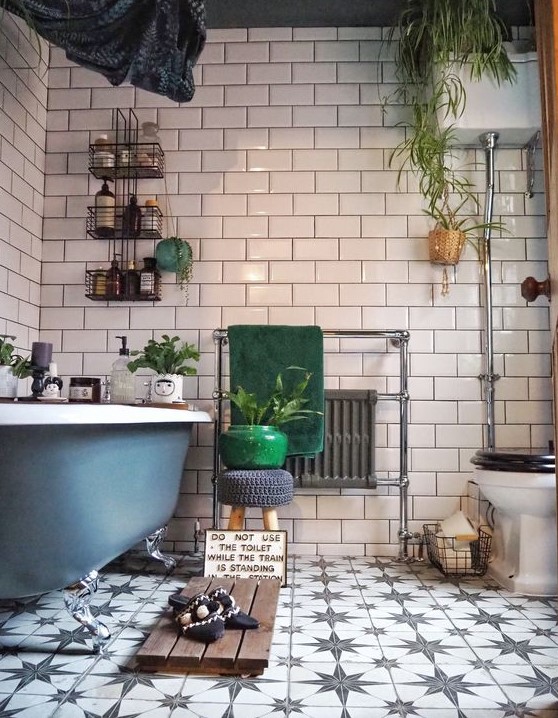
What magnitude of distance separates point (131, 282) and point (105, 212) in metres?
0.34

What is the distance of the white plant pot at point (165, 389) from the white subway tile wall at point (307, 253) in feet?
1.21

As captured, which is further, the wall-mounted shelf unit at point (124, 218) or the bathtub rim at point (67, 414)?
the wall-mounted shelf unit at point (124, 218)

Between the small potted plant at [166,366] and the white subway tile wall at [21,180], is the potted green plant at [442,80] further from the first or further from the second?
the white subway tile wall at [21,180]

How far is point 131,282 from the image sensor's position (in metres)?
2.88

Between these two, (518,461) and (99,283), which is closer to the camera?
(518,461)

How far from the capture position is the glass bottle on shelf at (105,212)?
2896mm

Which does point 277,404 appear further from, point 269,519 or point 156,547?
point 156,547

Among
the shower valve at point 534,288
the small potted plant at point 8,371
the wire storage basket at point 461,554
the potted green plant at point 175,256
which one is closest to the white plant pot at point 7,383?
the small potted plant at point 8,371

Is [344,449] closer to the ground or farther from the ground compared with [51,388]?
closer to the ground

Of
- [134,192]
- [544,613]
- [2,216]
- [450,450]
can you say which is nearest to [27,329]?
[2,216]

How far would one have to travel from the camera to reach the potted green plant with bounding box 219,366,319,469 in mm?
2381

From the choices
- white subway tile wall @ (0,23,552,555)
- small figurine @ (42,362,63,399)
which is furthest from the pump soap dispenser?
small figurine @ (42,362,63,399)

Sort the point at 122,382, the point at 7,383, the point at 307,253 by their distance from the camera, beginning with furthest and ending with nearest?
the point at 307,253 → the point at 122,382 → the point at 7,383

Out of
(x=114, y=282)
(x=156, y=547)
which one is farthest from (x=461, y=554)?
(x=114, y=282)
